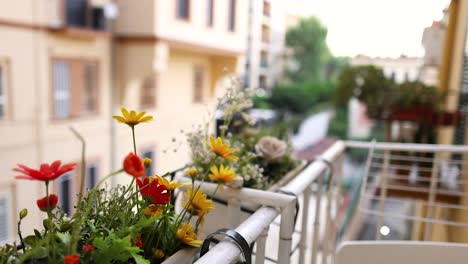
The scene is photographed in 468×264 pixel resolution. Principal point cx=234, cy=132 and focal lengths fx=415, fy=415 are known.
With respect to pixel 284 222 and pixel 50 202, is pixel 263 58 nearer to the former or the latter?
pixel 284 222

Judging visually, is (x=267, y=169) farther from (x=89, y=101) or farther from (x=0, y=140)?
(x=89, y=101)

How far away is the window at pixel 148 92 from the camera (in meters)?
3.66

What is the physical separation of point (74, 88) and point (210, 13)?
125 cm

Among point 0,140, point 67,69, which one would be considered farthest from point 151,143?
point 67,69

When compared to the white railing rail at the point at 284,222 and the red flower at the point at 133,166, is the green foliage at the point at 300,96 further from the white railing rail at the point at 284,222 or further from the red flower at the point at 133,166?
the red flower at the point at 133,166

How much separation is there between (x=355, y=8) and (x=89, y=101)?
219 centimetres

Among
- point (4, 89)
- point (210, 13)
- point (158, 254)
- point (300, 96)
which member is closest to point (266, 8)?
point (210, 13)

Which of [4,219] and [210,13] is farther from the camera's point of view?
[210,13]

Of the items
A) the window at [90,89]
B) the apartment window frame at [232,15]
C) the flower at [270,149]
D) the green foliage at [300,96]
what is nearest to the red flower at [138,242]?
the flower at [270,149]

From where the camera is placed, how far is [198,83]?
11.0 ft

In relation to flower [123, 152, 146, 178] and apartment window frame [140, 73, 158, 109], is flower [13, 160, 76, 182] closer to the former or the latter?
flower [123, 152, 146, 178]

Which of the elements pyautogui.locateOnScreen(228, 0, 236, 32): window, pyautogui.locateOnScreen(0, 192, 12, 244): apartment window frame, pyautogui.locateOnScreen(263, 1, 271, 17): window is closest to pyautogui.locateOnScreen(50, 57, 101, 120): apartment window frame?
pyautogui.locateOnScreen(0, 192, 12, 244): apartment window frame

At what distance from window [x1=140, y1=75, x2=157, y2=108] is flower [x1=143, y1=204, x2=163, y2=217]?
3.06m

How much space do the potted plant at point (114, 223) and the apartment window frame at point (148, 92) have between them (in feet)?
9.91
